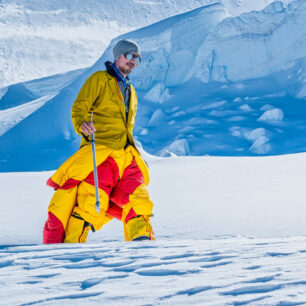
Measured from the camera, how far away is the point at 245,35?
16.8 meters

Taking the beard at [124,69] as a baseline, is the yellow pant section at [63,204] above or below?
below

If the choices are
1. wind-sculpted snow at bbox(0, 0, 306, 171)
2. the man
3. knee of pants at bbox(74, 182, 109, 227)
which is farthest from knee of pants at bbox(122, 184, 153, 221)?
wind-sculpted snow at bbox(0, 0, 306, 171)

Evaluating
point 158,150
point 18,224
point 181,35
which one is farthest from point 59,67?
point 18,224

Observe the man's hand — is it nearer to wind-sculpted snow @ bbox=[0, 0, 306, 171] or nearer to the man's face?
the man's face

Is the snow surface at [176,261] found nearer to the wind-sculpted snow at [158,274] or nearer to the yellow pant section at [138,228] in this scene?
the wind-sculpted snow at [158,274]

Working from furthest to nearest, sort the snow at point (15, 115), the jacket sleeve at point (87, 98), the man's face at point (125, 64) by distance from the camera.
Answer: the snow at point (15, 115)
the man's face at point (125, 64)
the jacket sleeve at point (87, 98)

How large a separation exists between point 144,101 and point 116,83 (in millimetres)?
14386

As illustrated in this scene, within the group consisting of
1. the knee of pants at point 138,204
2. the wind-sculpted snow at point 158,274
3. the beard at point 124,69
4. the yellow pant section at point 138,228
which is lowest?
the wind-sculpted snow at point 158,274

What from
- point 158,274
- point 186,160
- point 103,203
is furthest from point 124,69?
Result: point 186,160

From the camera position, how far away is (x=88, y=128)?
83.4 inches

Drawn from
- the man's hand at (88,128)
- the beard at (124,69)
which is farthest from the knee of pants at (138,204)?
Answer: the beard at (124,69)

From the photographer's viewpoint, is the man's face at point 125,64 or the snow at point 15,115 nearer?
the man's face at point 125,64

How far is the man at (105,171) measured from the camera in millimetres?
2162

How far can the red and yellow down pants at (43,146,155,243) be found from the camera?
215cm
